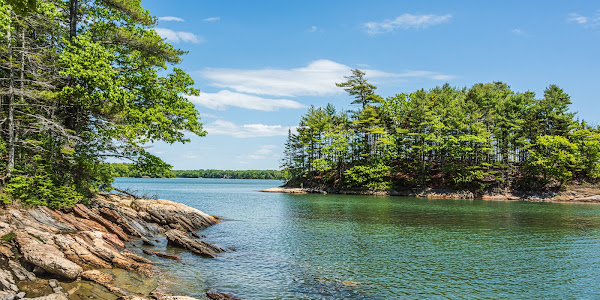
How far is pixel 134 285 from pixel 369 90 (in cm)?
8220

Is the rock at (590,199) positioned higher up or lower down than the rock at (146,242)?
lower down

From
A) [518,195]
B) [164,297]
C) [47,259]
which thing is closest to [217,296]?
[164,297]

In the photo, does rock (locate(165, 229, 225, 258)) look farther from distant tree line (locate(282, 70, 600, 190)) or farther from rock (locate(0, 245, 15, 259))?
distant tree line (locate(282, 70, 600, 190))

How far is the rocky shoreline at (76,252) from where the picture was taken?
37.5 feet

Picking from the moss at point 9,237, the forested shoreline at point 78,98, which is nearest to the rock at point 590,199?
the forested shoreline at point 78,98

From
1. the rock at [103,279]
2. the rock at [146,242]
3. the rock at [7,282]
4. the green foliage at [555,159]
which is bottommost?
the rock at [146,242]

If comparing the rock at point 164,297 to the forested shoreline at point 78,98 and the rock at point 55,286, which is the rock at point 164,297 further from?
the forested shoreline at point 78,98

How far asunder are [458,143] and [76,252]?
235 feet

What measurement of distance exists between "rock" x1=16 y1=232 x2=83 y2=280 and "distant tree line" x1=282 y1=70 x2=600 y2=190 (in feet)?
217

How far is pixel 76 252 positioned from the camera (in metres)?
14.1

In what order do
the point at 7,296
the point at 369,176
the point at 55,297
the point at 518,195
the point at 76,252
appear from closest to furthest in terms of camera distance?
the point at 7,296, the point at 55,297, the point at 76,252, the point at 518,195, the point at 369,176

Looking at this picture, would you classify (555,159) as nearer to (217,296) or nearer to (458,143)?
(458,143)

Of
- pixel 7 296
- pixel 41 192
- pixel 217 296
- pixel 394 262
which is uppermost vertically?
pixel 41 192

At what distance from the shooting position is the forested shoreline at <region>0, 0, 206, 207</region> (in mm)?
19016
